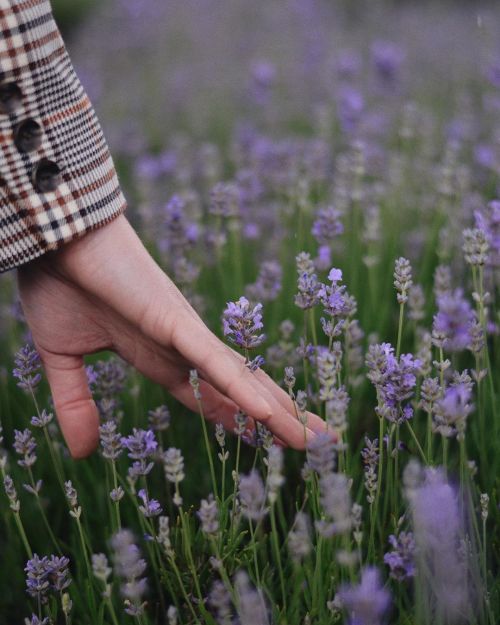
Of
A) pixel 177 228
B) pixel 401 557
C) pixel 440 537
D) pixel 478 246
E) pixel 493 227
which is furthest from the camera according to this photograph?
pixel 177 228

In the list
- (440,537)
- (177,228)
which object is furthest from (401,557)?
(177,228)

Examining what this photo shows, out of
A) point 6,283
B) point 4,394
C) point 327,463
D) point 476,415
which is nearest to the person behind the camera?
point 327,463

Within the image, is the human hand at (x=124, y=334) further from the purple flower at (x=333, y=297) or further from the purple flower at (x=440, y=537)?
the purple flower at (x=440, y=537)

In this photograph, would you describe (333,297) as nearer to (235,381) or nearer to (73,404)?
(235,381)

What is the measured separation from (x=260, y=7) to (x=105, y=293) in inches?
301

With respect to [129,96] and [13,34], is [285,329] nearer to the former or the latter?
[13,34]

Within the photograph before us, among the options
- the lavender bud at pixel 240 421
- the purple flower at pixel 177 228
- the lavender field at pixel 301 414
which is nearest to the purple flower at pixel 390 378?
the lavender field at pixel 301 414

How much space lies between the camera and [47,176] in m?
1.48

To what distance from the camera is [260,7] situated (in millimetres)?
8398

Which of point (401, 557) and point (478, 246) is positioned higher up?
point (478, 246)

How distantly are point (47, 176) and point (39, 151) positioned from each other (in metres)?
0.05

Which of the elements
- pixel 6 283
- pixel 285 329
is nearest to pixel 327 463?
pixel 285 329

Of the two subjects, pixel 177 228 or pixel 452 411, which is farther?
pixel 177 228

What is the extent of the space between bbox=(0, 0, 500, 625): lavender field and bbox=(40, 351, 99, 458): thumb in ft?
0.18
